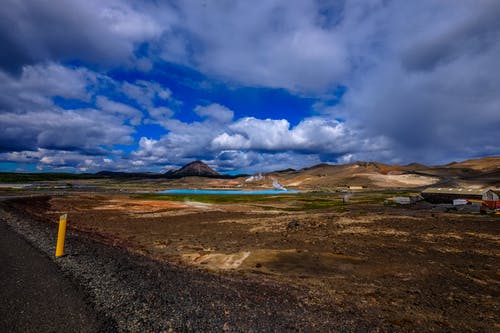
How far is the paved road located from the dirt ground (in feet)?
23.5

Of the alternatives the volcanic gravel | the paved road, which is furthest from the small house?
the paved road

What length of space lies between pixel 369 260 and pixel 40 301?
17.4 meters

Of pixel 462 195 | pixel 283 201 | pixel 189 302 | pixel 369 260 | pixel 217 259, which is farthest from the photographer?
pixel 283 201

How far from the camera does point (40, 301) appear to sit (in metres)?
7.36

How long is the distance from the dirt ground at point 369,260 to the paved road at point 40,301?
23.5 feet

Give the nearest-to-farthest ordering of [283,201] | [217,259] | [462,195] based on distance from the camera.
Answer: [217,259] → [462,195] → [283,201]

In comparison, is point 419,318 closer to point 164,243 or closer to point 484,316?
point 484,316

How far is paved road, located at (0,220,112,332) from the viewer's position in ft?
20.7

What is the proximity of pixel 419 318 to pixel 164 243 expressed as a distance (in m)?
19.1

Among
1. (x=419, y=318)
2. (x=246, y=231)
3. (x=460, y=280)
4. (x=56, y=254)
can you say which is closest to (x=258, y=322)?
(x=419, y=318)

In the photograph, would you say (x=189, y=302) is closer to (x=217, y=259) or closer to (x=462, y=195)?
(x=217, y=259)

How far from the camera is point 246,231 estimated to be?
30156 millimetres

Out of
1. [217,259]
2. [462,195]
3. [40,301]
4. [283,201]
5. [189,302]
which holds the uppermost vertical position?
[462,195]

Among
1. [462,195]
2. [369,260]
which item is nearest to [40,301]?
[369,260]
